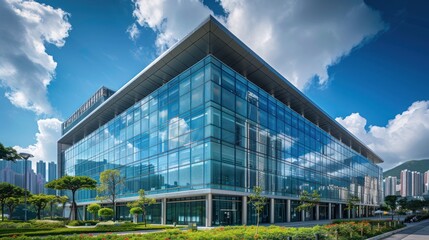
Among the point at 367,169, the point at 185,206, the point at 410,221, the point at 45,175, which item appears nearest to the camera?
the point at 185,206

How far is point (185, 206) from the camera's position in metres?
33.1

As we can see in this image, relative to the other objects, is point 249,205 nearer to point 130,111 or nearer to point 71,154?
point 130,111

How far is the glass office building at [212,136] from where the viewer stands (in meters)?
30.9

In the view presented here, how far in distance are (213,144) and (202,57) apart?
34.5 feet

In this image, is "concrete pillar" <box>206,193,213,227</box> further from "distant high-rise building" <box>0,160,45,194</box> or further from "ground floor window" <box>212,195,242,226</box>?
"distant high-rise building" <box>0,160,45,194</box>

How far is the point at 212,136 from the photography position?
3011cm

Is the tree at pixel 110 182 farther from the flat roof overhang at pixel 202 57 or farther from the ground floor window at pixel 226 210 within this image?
the ground floor window at pixel 226 210

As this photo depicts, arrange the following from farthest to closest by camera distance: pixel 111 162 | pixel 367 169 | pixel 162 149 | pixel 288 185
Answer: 1. pixel 367 169
2. pixel 111 162
3. pixel 288 185
4. pixel 162 149

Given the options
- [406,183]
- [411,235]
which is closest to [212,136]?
[411,235]

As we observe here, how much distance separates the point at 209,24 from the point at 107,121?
3538 centimetres

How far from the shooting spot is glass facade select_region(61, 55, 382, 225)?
31109mm

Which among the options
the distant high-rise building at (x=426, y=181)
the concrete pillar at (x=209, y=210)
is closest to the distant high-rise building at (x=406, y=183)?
the distant high-rise building at (x=426, y=181)

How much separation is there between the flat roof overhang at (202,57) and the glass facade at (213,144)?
3.83ft

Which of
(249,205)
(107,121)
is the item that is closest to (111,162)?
(107,121)
